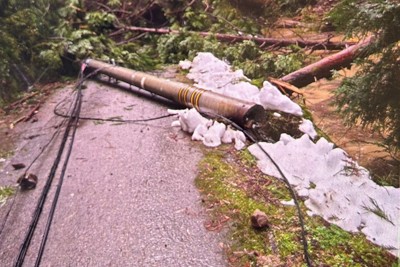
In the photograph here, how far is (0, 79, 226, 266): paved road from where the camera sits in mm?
2605

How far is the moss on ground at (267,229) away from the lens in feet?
7.68

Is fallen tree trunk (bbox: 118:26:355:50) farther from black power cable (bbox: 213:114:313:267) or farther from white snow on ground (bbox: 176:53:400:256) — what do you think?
black power cable (bbox: 213:114:313:267)

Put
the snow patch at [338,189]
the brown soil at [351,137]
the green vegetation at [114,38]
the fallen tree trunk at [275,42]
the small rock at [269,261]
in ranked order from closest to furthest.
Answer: the small rock at [269,261] → the snow patch at [338,189] → the brown soil at [351,137] → the green vegetation at [114,38] → the fallen tree trunk at [275,42]

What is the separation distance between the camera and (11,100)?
6.86 meters

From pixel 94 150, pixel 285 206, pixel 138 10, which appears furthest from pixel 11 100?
pixel 285 206

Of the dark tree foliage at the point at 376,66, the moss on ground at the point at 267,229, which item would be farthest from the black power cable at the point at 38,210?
the dark tree foliage at the point at 376,66

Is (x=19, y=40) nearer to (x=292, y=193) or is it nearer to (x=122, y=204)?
(x=122, y=204)

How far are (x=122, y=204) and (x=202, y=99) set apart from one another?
81.5 inches

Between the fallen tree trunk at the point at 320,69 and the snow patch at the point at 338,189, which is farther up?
the snow patch at the point at 338,189

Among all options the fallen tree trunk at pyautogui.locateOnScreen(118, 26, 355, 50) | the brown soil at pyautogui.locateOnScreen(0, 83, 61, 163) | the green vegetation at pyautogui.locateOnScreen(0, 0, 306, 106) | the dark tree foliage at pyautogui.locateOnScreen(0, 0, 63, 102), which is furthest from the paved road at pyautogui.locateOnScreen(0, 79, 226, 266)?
the fallen tree trunk at pyautogui.locateOnScreen(118, 26, 355, 50)

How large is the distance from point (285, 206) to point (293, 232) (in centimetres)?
34

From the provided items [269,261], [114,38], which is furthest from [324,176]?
[114,38]

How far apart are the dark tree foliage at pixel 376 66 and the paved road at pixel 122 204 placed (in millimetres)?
2121

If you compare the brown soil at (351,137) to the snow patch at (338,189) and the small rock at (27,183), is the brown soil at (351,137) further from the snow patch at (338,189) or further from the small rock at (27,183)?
the small rock at (27,183)
